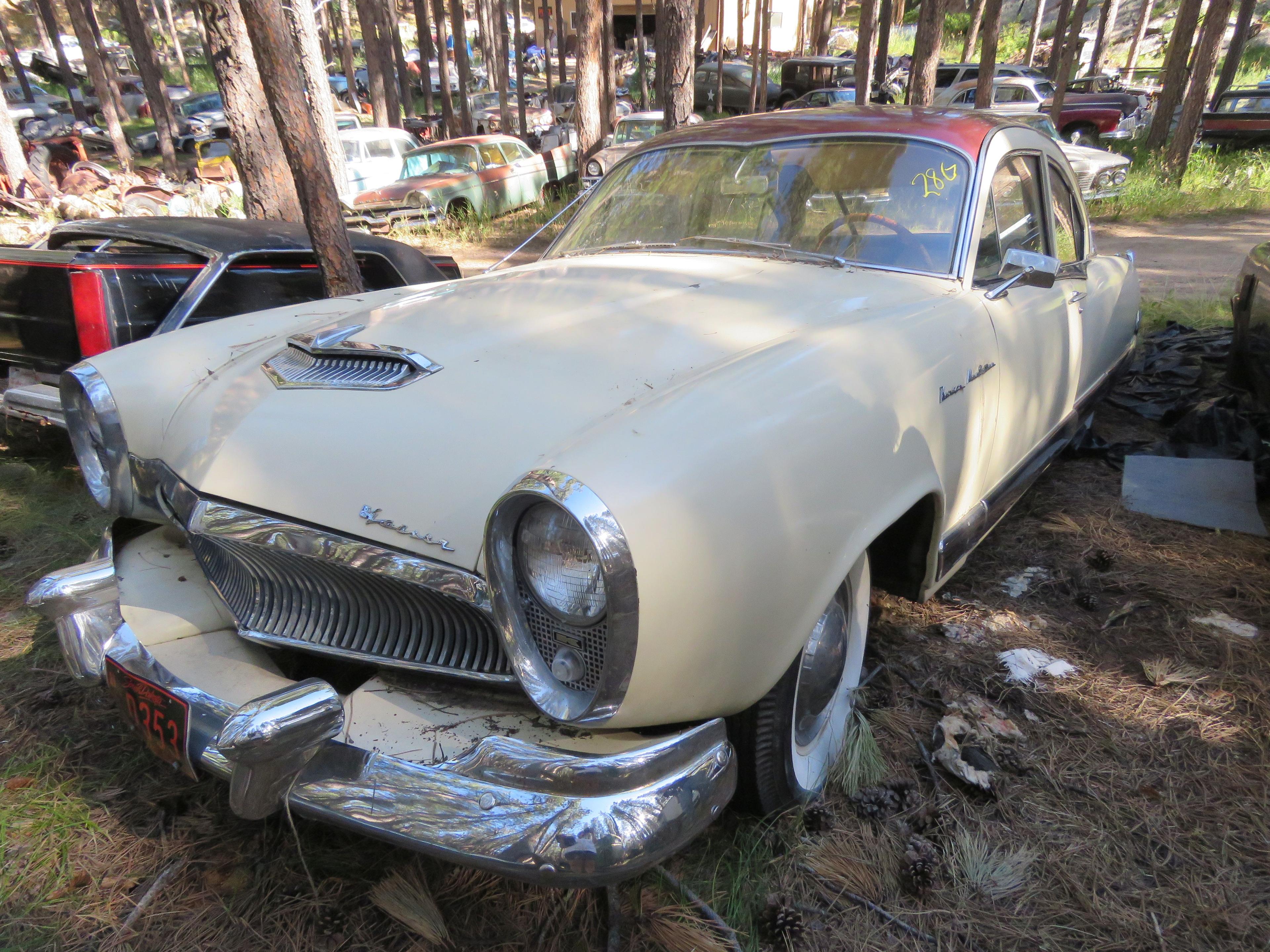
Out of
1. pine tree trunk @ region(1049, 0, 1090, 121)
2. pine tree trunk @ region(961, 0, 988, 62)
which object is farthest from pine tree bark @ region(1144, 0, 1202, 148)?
pine tree trunk @ region(961, 0, 988, 62)

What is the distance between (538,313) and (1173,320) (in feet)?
17.8

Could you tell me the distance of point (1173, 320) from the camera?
5.75 metres

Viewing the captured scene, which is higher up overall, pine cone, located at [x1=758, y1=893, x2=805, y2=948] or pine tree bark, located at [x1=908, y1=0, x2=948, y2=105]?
pine tree bark, located at [x1=908, y1=0, x2=948, y2=105]

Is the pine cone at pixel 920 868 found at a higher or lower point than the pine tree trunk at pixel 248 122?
lower

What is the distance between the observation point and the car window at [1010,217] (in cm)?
254

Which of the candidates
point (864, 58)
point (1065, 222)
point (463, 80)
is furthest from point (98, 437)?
point (463, 80)

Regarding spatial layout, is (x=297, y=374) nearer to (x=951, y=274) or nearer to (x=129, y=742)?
(x=129, y=742)

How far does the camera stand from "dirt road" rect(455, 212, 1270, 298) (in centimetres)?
725

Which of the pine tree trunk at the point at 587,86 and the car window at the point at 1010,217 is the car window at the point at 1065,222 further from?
the pine tree trunk at the point at 587,86

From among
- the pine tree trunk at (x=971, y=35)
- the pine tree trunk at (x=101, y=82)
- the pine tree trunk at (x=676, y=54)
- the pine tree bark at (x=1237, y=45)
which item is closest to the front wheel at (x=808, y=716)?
the pine tree trunk at (x=676, y=54)

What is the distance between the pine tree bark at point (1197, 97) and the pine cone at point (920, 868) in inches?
503

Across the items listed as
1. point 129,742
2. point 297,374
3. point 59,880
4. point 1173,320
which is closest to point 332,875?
point 59,880

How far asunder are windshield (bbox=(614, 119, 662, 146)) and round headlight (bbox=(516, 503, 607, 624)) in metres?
11.4

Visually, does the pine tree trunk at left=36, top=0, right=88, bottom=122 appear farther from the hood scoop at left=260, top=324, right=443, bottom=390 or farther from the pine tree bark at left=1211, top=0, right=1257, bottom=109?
the pine tree bark at left=1211, top=0, right=1257, bottom=109
